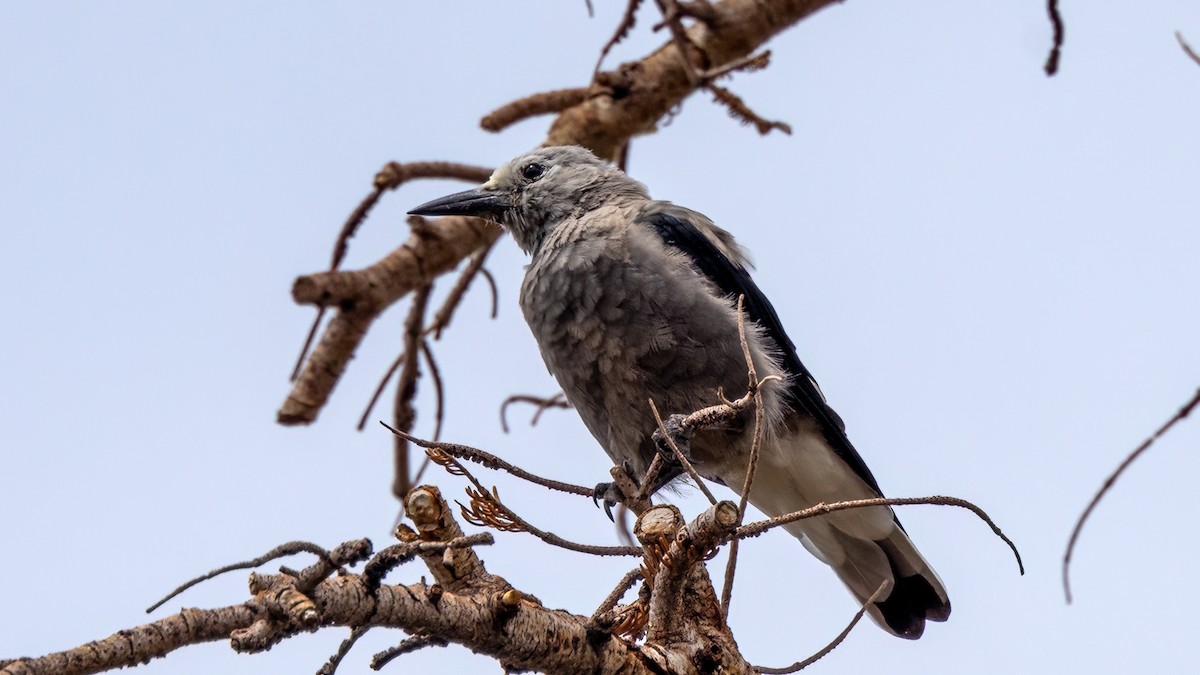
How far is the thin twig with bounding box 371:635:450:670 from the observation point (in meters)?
2.13

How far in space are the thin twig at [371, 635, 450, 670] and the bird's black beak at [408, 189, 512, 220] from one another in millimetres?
2519

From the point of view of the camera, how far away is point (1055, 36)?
380 cm

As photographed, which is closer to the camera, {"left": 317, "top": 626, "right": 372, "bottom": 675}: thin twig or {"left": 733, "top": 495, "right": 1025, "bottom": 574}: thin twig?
{"left": 317, "top": 626, "right": 372, "bottom": 675}: thin twig

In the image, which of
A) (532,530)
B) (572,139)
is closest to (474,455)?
(532,530)

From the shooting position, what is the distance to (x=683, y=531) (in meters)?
2.43

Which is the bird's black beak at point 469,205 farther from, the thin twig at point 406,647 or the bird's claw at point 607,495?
the thin twig at point 406,647

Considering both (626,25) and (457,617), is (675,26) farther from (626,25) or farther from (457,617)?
(457,617)

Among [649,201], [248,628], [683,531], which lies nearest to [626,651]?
[683,531]

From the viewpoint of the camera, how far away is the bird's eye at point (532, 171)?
4.68 metres

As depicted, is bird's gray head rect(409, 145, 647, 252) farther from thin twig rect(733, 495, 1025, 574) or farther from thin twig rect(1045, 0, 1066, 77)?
thin twig rect(733, 495, 1025, 574)

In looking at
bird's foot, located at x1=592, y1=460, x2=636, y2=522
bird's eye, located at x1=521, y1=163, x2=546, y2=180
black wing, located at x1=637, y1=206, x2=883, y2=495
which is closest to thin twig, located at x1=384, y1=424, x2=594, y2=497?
bird's foot, located at x1=592, y1=460, x2=636, y2=522

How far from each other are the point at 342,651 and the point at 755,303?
245cm

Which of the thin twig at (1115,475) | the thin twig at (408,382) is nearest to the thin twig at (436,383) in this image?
the thin twig at (408,382)

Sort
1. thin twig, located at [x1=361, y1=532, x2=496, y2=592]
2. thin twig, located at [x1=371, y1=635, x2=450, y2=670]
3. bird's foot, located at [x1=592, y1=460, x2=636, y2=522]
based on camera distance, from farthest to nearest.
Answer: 1. bird's foot, located at [x1=592, y1=460, x2=636, y2=522]
2. thin twig, located at [x1=371, y1=635, x2=450, y2=670]
3. thin twig, located at [x1=361, y1=532, x2=496, y2=592]
